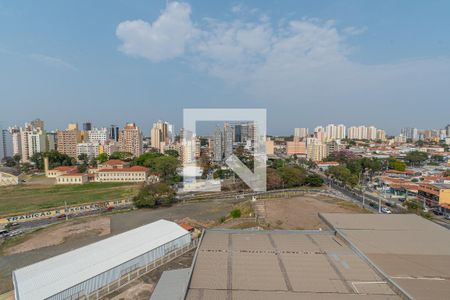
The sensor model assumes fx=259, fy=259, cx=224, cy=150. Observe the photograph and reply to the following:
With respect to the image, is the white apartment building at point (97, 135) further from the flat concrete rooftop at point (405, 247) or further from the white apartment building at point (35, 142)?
the flat concrete rooftop at point (405, 247)

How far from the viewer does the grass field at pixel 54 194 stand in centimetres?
1412

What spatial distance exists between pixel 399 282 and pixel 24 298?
6.29 m

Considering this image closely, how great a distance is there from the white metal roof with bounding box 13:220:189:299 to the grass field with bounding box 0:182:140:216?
9.28 m

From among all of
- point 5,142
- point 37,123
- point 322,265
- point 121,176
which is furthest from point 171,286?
point 5,142

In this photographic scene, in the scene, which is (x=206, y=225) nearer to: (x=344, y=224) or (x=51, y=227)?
(x=344, y=224)

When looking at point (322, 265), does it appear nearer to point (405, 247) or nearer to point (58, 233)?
point (405, 247)

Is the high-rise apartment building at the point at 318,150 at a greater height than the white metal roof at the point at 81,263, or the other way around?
the high-rise apartment building at the point at 318,150

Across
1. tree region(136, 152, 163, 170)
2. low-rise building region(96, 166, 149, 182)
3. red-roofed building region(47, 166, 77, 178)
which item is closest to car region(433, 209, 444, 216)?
low-rise building region(96, 166, 149, 182)

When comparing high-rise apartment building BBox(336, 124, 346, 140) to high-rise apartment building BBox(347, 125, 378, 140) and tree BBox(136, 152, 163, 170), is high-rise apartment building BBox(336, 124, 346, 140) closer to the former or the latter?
high-rise apartment building BBox(347, 125, 378, 140)

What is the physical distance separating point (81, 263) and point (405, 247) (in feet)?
22.6

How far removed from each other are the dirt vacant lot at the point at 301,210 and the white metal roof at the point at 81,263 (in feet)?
14.4

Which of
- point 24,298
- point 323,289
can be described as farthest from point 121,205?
point 323,289

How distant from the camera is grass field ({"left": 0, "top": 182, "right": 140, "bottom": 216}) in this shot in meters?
14.1

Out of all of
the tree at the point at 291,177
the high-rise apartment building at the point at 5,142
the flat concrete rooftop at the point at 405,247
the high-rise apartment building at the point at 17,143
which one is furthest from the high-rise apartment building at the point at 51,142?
the flat concrete rooftop at the point at 405,247
